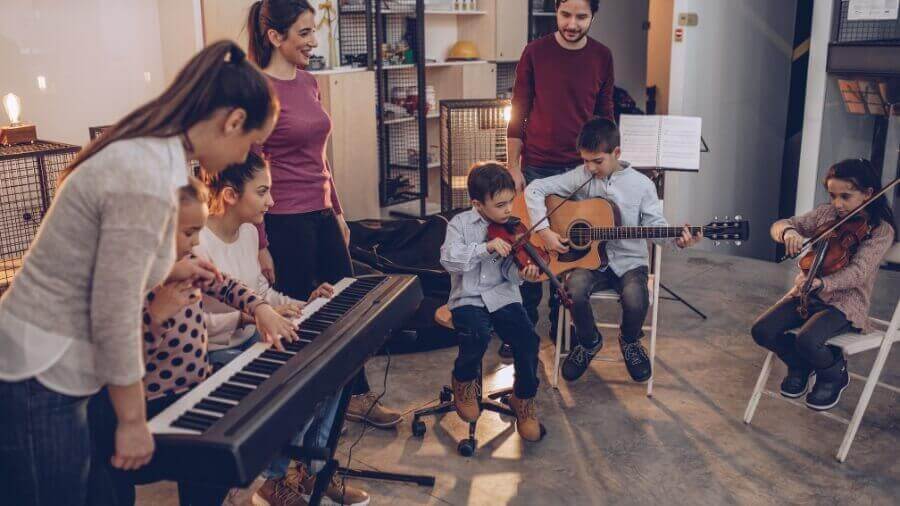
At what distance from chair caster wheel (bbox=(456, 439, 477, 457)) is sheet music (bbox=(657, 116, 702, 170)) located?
1909 mm

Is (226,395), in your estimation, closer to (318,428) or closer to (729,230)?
(318,428)

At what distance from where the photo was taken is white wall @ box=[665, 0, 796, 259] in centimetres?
557

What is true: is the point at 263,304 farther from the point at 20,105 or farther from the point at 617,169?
the point at 20,105

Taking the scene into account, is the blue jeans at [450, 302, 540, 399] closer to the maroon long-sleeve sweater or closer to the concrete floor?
the concrete floor

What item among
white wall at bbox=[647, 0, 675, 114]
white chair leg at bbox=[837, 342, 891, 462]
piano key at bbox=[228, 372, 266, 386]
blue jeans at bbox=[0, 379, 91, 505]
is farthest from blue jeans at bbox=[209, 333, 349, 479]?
white wall at bbox=[647, 0, 675, 114]

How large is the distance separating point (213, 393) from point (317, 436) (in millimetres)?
789

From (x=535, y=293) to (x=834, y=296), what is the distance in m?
1.40

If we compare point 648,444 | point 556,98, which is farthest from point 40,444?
point 556,98

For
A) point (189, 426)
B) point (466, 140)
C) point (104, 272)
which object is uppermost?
point (104, 272)

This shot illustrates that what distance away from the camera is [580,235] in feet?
11.5

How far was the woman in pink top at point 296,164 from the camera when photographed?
2.77 meters

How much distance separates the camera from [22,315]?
150cm

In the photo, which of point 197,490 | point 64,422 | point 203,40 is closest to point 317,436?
point 197,490

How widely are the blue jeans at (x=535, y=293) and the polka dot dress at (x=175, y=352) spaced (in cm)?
201
